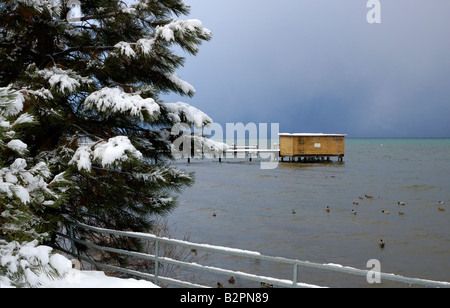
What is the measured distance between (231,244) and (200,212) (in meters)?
9.46

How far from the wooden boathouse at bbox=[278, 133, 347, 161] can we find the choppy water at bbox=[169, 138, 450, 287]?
24.8ft

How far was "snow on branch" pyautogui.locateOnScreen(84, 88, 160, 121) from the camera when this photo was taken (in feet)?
23.2

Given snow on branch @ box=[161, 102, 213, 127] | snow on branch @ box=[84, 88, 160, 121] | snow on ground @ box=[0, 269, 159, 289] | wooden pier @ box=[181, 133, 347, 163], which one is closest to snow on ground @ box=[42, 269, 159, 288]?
snow on ground @ box=[0, 269, 159, 289]

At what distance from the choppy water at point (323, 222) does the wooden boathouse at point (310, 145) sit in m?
7.56

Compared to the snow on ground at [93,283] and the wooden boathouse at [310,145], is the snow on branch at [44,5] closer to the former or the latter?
the snow on ground at [93,283]

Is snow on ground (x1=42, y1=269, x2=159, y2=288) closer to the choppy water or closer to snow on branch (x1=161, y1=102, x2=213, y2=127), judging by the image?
snow on branch (x1=161, y1=102, x2=213, y2=127)

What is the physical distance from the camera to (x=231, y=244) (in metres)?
21.3

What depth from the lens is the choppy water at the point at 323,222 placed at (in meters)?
18.5

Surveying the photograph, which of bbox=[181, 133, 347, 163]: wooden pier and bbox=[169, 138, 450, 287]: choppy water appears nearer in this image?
bbox=[169, 138, 450, 287]: choppy water

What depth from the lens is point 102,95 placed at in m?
7.54

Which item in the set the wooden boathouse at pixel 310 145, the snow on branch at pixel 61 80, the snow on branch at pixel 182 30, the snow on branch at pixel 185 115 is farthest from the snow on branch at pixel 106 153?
the wooden boathouse at pixel 310 145

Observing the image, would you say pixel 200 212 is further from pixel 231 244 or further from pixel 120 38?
pixel 120 38

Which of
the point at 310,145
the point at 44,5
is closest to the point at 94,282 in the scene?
the point at 44,5
